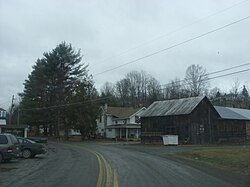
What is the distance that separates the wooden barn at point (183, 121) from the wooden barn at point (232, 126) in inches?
61.2

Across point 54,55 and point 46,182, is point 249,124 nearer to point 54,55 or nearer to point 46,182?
point 54,55

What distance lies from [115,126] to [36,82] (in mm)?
19366

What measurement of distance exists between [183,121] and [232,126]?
1228cm

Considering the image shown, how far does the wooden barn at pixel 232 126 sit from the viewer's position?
6334cm

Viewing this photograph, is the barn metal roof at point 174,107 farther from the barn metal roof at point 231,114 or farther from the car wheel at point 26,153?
the car wheel at point 26,153

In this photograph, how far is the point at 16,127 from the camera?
61406 millimetres

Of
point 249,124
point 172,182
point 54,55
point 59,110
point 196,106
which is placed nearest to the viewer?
point 172,182

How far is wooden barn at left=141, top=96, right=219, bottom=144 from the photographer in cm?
5816

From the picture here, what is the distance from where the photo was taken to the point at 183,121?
58.3m

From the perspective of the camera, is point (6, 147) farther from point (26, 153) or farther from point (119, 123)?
A: point (119, 123)

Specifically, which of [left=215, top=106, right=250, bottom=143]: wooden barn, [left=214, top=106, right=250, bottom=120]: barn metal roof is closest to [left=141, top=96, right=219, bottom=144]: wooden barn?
[left=215, top=106, right=250, bottom=143]: wooden barn

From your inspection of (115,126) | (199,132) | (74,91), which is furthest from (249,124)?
(74,91)

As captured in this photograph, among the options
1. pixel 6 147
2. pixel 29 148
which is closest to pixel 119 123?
pixel 29 148

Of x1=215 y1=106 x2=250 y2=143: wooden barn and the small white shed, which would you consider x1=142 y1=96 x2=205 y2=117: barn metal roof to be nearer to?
the small white shed
